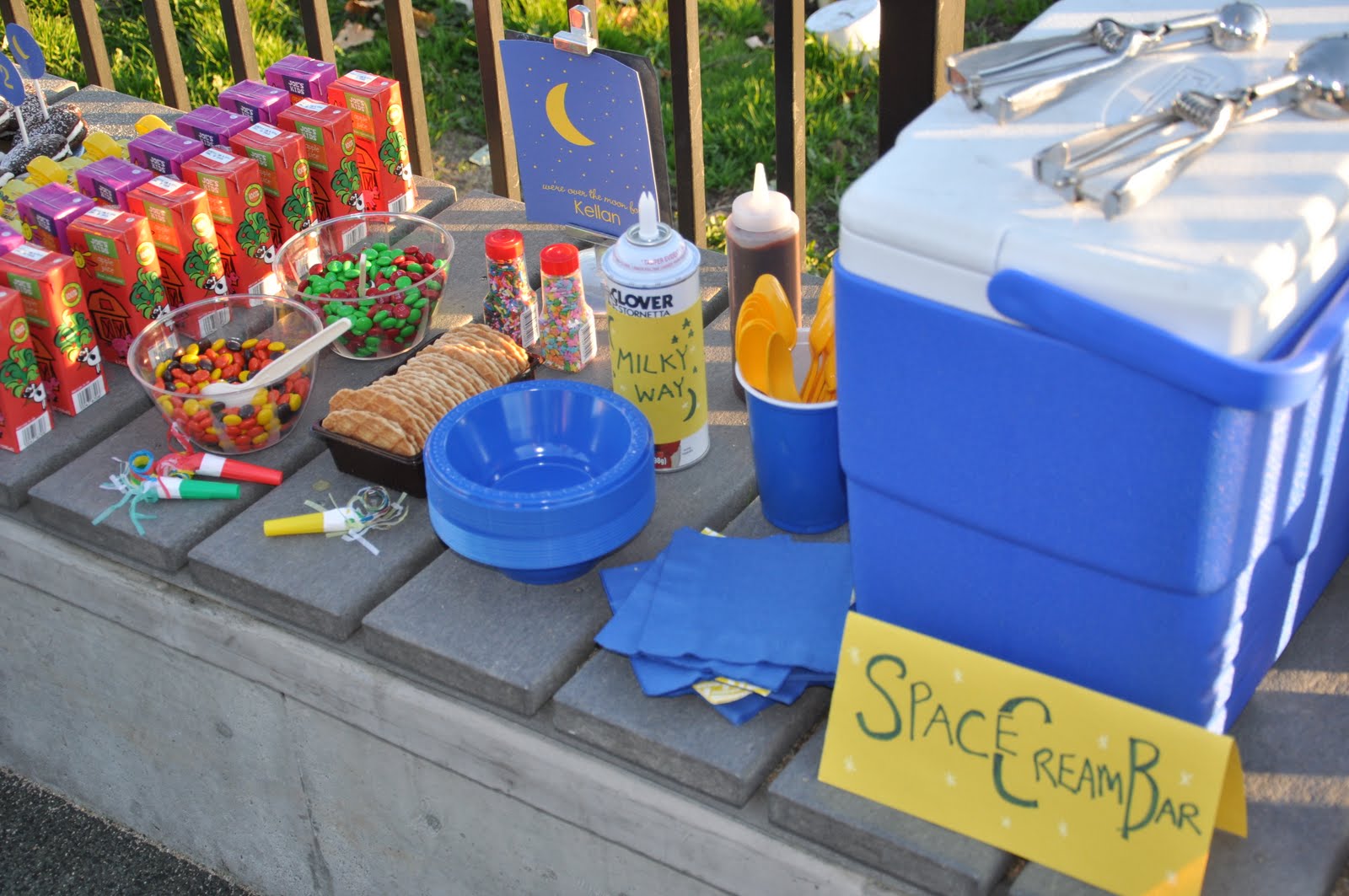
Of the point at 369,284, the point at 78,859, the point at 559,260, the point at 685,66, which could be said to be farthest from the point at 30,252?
the point at 685,66

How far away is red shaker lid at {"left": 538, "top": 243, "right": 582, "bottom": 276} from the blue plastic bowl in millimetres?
164

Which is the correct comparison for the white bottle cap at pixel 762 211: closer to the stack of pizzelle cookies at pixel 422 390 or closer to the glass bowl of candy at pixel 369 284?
the stack of pizzelle cookies at pixel 422 390

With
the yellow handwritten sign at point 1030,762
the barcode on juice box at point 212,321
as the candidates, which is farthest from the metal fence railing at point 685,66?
the yellow handwritten sign at point 1030,762

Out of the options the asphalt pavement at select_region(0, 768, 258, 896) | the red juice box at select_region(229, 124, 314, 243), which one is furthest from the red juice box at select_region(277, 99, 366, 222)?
the asphalt pavement at select_region(0, 768, 258, 896)

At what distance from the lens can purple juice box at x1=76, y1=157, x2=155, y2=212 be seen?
176 cm

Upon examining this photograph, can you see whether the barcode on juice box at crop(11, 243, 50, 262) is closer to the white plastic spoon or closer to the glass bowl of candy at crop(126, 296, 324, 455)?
the glass bowl of candy at crop(126, 296, 324, 455)

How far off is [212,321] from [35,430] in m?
0.24

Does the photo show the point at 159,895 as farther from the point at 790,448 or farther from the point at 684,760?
the point at 790,448

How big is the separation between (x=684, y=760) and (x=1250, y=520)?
503mm

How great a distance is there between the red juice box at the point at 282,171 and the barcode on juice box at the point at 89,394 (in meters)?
0.30

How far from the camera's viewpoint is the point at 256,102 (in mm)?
1911

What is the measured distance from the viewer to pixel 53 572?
1629mm

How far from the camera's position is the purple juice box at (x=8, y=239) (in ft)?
5.35

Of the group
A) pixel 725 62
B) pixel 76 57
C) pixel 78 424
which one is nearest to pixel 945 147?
pixel 78 424
